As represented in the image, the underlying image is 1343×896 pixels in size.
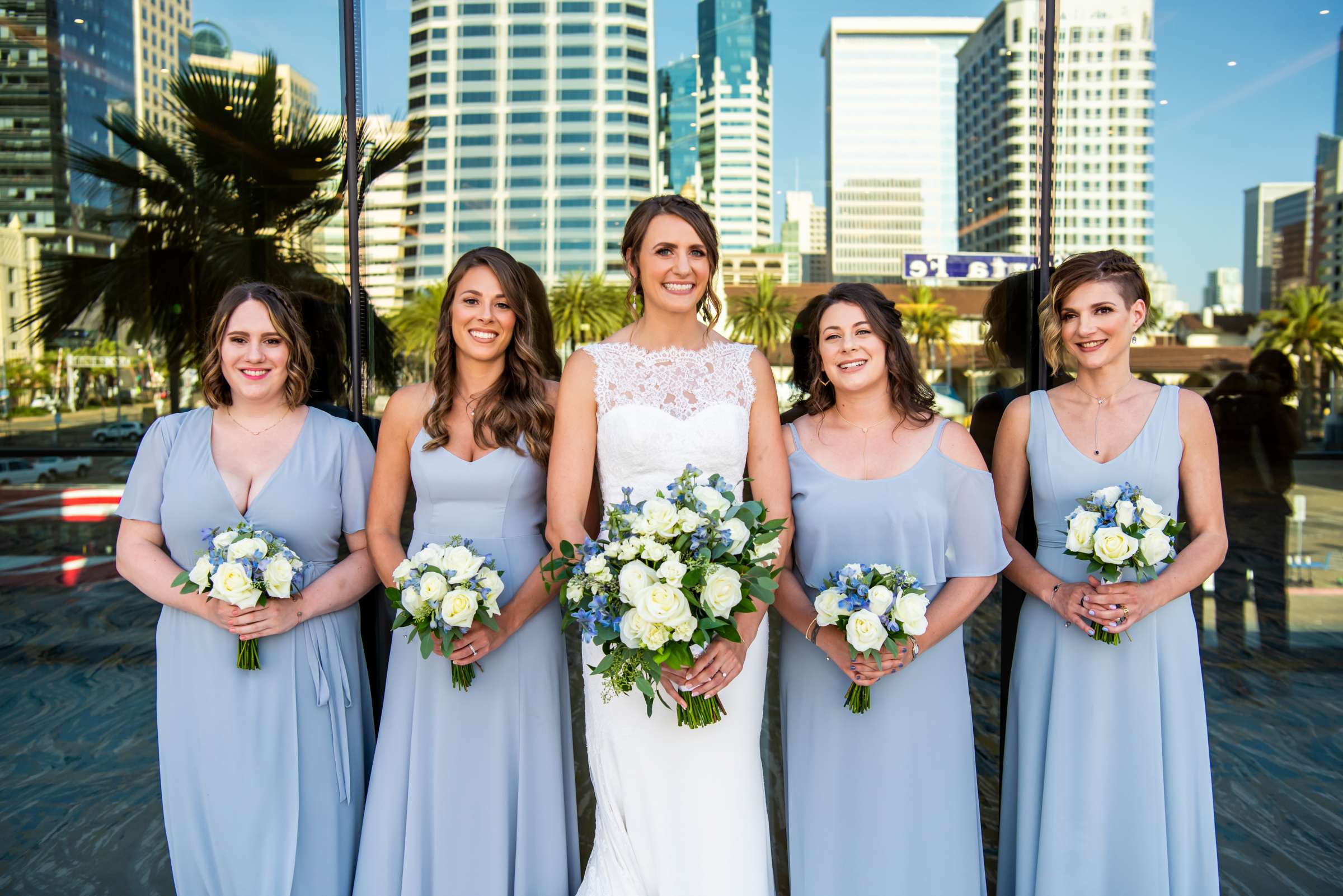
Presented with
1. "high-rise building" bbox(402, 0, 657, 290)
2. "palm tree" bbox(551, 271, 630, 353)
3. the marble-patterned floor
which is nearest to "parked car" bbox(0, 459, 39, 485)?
the marble-patterned floor

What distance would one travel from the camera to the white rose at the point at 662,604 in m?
1.88

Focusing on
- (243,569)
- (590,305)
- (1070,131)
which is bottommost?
(243,569)

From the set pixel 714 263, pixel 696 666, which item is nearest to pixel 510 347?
pixel 714 263

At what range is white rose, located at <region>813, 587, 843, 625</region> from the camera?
2.16 metres

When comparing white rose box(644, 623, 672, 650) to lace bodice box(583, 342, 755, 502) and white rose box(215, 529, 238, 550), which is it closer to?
lace bodice box(583, 342, 755, 502)

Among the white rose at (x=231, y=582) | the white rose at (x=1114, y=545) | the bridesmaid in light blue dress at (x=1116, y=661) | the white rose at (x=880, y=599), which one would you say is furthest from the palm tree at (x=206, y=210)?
the white rose at (x=1114, y=545)

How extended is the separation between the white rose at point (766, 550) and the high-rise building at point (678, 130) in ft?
14.9

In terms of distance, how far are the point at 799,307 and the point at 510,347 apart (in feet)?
9.02

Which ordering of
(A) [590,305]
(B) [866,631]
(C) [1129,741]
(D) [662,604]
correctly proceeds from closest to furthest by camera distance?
(D) [662,604], (B) [866,631], (C) [1129,741], (A) [590,305]

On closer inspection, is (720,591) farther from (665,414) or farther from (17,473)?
(17,473)

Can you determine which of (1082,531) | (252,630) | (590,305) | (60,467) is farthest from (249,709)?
(60,467)

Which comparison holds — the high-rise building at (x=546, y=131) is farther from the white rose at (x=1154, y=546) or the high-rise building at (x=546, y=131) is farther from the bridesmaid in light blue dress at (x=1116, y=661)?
the white rose at (x=1154, y=546)

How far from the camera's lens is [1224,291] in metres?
5.56

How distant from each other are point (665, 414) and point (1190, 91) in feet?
16.5
